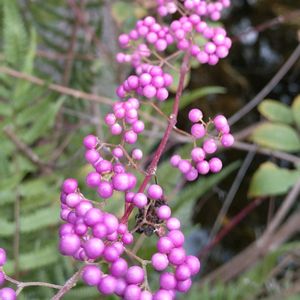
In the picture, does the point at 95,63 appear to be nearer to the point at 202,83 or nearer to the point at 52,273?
the point at 202,83

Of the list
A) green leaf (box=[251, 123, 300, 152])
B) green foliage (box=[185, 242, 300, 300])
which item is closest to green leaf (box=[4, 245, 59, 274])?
green foliage (box=[185, 242, 300, 300])

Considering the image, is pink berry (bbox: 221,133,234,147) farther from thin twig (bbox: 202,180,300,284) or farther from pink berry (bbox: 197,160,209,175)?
thin twig (bbox: 202,180,300,284)

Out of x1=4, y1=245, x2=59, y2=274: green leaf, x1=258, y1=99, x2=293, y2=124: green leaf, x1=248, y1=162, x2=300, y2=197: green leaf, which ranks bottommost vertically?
x1=4, y1=245, x2=59, y2=274: green leaf

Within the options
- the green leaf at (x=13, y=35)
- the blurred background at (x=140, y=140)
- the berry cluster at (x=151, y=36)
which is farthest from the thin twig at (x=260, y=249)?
the berry cluster at (x=151, y=36)

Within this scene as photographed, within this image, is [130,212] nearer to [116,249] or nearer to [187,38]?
[116,249]

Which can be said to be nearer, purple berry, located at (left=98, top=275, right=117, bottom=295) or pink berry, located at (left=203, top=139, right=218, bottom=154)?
purple berry, located at (left=98, top=275, right=117, bottom=295)

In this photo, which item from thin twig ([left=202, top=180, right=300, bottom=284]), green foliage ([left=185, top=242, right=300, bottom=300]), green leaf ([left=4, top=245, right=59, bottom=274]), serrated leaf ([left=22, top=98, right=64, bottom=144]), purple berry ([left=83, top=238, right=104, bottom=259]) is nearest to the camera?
purple berry ([left=83, top=238, right=104, bottom=259])

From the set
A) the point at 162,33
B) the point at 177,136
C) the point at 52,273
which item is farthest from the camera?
the point at 177,136

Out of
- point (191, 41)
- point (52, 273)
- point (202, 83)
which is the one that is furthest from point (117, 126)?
point (202, 83)
